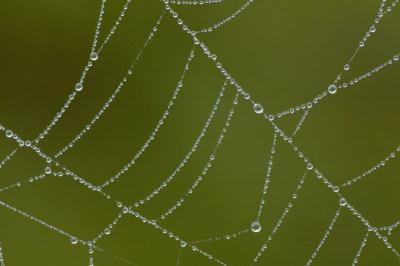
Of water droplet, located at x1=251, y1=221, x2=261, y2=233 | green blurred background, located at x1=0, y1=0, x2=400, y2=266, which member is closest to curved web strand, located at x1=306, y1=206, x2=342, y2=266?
green blurred background, located at x1=0, y1=0, x2=400, y2=266

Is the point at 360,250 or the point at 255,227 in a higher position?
the point at 255,227

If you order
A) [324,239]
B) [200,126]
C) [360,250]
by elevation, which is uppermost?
[200,126]

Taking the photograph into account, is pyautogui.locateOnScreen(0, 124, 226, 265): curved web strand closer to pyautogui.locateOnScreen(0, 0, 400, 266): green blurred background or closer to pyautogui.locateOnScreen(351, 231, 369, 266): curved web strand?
pyautogui.locateOnScreen(0, 0, 400, 266): green blurred background

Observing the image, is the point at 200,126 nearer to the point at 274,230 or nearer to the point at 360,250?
the point at 274,230

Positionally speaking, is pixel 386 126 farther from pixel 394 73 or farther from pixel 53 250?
pixel 53 250

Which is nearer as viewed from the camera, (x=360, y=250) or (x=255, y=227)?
(x=255, y=227)

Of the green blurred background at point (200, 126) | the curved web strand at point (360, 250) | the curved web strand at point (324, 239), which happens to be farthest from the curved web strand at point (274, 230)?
the curved web strand at point (360, 250)

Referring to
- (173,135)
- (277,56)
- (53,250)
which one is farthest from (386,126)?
(53,250)

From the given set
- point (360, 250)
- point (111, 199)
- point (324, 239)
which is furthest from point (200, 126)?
point (360, 250)
